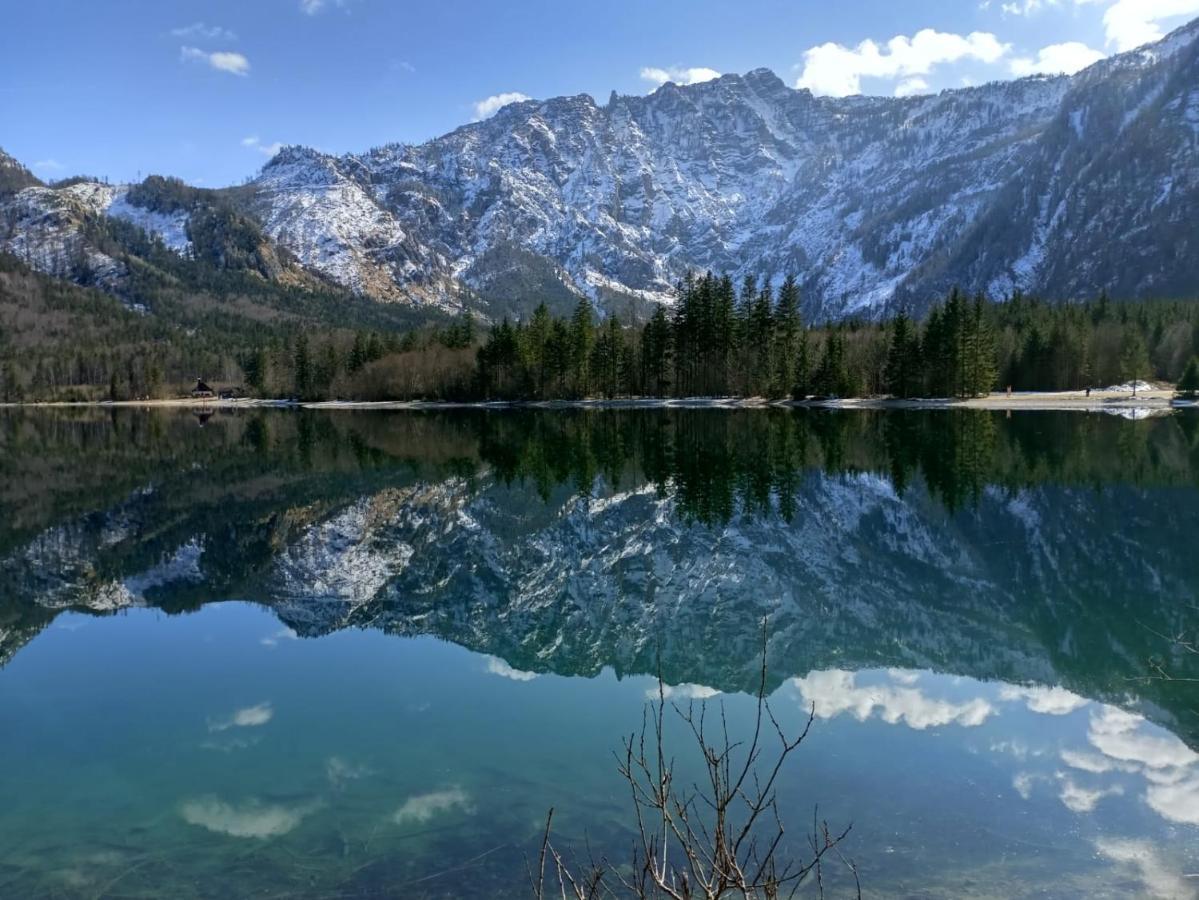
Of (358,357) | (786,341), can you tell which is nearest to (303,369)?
(358,357)

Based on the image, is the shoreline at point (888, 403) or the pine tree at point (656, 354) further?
the pine tree at point (656, 354)

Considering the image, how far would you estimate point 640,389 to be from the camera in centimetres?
11325

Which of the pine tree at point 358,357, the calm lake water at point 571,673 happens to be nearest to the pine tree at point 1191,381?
the calm lake water at point 571,673

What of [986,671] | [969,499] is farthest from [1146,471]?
[986,671]

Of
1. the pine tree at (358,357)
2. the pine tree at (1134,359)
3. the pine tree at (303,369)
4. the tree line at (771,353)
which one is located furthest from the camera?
the pine tree at (303,369)

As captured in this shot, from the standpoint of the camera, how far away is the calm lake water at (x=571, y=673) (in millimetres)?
10125

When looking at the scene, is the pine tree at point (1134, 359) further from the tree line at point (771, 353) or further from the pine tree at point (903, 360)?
the pine tree at point (903, 360)

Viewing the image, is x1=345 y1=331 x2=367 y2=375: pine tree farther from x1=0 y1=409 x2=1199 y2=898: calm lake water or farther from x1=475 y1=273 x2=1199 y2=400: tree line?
x1=0 y1=409 x2=1199 y2=898: calm lake water

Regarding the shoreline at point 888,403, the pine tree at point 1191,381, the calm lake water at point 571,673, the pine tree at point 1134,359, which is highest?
the pine tree at point 1134,359

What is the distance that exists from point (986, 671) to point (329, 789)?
12.4 metres

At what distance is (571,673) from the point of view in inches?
658

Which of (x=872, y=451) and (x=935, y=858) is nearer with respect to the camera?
(x=935, y=858)

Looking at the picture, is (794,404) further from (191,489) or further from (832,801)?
(832,801)

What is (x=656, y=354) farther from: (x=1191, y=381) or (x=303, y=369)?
(x=303, y=369)
